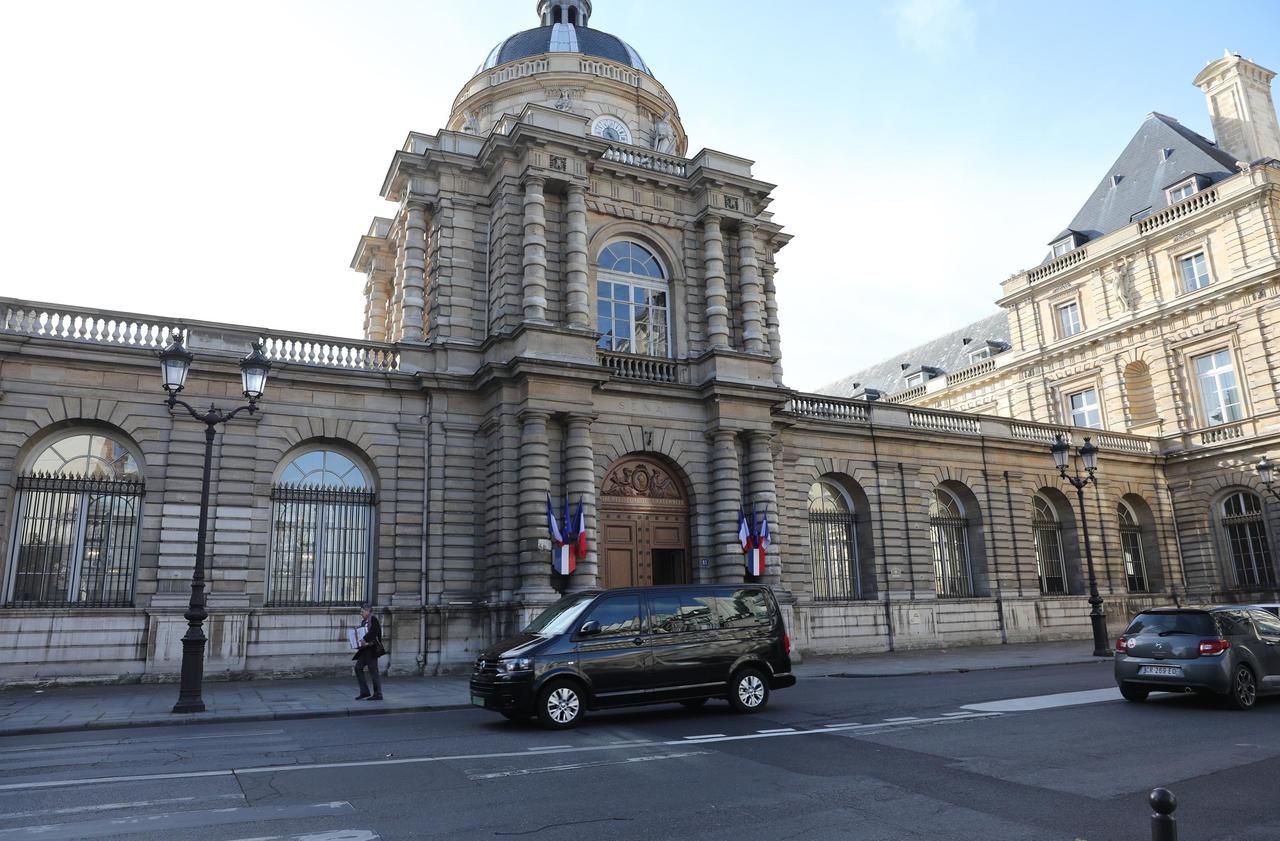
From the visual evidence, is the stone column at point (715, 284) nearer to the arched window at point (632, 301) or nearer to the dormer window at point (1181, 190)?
the arched window at point (632, 301)

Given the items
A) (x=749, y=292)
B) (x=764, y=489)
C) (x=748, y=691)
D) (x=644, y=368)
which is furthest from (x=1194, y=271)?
(x=748, y=691)

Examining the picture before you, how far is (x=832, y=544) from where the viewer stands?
92.5 ft

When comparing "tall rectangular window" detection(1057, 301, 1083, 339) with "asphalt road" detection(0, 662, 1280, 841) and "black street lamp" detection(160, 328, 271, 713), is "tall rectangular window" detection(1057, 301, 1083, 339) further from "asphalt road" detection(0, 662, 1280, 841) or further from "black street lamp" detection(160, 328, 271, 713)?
"black street lamp" detection(160, 328, 271, 713)

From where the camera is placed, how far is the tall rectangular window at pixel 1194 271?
35031 millimetres

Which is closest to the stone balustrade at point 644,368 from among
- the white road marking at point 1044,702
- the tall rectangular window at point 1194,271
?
the white road marking at point 1044,702

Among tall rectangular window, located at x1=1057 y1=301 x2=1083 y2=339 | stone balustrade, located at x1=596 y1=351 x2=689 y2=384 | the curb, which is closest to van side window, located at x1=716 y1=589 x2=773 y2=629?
the curb

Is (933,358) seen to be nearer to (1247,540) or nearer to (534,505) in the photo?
(1247,540)

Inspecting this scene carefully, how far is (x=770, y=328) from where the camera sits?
1143 inches

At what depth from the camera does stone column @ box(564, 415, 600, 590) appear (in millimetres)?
21250

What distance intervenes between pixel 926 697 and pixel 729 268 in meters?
Answer: 15.7

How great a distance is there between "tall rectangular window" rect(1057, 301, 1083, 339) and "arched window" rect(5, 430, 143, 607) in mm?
37727

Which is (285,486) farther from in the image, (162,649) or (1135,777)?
(1135,777)

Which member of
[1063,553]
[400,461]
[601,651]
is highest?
[400,461]

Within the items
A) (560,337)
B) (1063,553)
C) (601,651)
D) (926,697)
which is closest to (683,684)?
(601,651)
